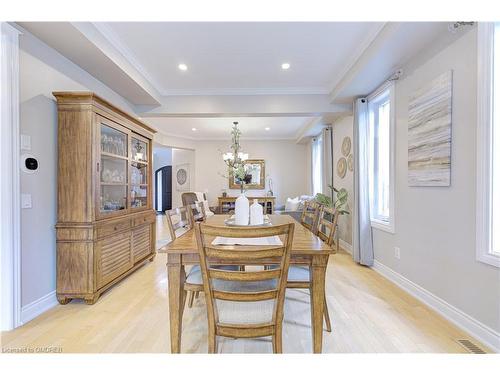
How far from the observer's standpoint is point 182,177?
323 inches

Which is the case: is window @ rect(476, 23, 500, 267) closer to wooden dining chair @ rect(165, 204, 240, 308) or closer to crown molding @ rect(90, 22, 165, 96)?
wooden dining chair @ rect(165, 204, 240, 308)

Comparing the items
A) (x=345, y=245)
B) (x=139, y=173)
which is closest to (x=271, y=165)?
(x=345, y=245)

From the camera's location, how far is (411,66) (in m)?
2.66

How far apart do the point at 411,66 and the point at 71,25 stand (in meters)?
3.22

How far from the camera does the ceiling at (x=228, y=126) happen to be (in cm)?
555

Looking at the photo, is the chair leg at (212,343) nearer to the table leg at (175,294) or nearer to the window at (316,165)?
the table leg at (175,294)

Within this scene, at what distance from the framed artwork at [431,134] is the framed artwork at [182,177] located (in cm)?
656

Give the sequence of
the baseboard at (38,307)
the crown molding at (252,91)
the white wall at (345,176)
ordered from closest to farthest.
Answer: the baseboard at (38,307)
the crown molding at (252,91)
the white wall at (345,176)

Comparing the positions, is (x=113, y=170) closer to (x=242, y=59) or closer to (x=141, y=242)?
(x=141, y=242)

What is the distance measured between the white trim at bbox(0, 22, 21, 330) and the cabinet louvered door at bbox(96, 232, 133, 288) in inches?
24.0

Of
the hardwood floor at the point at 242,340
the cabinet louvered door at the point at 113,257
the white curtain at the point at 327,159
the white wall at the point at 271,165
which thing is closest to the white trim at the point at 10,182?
the hardwood floor at the point at 242,340

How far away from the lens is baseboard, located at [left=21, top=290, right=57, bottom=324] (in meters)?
2.09
